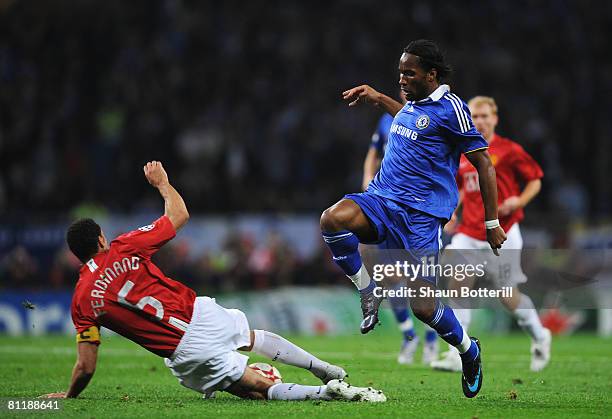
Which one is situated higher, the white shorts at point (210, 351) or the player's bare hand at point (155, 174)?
the player's bare hand at point (155, 174)

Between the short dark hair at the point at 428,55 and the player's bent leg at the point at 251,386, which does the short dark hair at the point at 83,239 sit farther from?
the short dark hair at the point at 428,55

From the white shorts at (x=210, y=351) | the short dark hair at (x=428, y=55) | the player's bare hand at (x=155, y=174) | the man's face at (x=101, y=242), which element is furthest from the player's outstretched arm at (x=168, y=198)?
the short dark hair at (x=428, y=55)

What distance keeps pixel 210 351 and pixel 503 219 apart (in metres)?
4.97

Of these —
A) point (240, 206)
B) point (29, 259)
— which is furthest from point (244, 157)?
point (29, 259)

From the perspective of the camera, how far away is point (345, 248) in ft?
27.1

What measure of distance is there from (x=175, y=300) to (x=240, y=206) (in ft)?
44.4

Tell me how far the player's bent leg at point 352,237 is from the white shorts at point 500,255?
3578 mm

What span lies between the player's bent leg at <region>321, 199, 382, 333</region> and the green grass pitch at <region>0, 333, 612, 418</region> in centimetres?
76

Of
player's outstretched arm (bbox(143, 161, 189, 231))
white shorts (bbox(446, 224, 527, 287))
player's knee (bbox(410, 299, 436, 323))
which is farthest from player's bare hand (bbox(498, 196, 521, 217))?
player's outstretched arm (bbox(143, 161, 189, 231))

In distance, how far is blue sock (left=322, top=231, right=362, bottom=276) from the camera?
815 cm

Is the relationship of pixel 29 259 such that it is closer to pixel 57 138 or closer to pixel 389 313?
pixel 57 138

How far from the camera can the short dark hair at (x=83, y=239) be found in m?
7.51

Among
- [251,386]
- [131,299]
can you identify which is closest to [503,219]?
[251,386]

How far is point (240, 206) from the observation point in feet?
69.4
